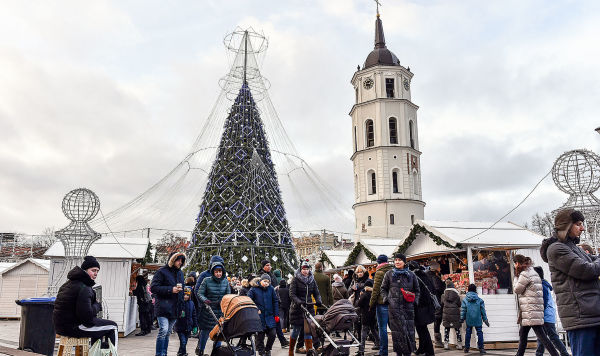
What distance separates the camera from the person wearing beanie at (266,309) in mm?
8875

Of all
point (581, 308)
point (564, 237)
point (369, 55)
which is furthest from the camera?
point (369, 55)

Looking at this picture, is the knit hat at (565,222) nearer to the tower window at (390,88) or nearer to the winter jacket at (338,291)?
the winter jacket at (338,291)

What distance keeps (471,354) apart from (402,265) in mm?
3171

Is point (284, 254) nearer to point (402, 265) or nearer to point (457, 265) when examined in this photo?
point (457, 265)

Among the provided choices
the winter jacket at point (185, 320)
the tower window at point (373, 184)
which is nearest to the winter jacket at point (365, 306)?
the winter jacket at point (185, 320)

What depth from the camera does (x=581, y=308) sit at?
13.5ft

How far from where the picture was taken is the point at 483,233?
507 inches

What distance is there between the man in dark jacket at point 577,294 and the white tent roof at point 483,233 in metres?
8.06

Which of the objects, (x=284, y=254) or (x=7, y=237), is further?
(x=7, y=237)

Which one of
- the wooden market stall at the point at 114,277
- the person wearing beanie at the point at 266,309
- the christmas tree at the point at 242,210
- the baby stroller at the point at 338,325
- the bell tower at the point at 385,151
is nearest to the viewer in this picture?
the baby stroller at the point at 338,325

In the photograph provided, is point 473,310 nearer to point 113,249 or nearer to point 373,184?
point 113,249

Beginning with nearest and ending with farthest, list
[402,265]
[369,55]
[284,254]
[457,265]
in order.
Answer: [402,265] → [457,265] → [284,254] → [369,55]

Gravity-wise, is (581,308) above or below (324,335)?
above

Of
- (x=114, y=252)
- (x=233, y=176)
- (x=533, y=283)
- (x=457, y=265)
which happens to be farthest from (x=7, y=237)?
(x=533, y=283)
